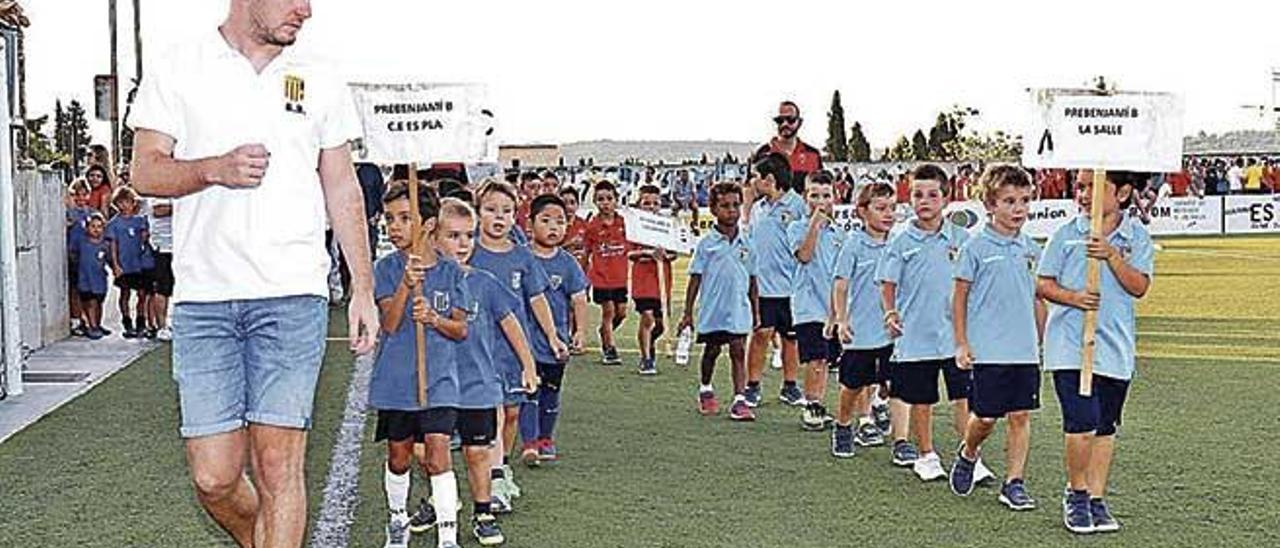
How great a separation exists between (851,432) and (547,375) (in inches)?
65.0

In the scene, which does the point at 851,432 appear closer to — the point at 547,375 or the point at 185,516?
the point at 547,375

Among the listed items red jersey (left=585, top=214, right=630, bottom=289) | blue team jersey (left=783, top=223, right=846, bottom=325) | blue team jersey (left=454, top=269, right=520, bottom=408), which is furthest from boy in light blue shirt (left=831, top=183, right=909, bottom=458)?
red jersey (left=585, top=214, right=630, bottom=289)

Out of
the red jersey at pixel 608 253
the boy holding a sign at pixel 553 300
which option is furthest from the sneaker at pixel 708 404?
the red jersey at pixel 608 253

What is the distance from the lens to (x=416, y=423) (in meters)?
7.25

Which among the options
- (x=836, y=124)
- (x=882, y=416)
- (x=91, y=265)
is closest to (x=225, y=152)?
(x=882, y=416)

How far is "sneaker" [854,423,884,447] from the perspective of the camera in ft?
33.0

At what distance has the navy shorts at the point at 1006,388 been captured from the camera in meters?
8.15

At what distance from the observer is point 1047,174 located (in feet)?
117

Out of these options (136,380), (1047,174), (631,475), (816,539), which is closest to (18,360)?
(136,380)

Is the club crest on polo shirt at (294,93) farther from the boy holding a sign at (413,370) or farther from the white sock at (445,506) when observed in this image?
the white sock at (445,506)

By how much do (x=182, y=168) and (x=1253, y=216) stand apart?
38.9 metres

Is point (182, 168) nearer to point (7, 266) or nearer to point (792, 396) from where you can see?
point (792, 396)

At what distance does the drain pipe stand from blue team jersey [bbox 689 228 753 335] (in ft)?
14.4

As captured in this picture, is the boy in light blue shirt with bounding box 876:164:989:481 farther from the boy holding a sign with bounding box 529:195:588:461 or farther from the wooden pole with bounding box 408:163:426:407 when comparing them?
the wooden pole with bounding box 408:163:426:407
